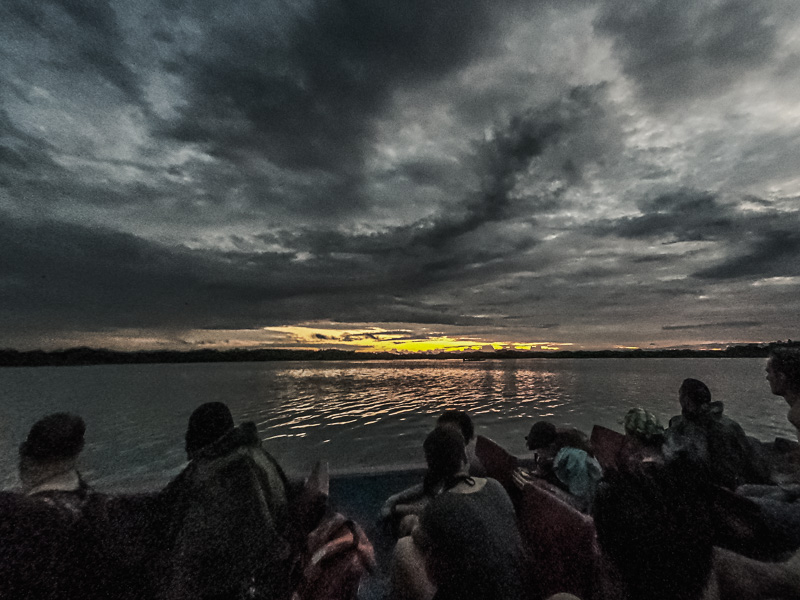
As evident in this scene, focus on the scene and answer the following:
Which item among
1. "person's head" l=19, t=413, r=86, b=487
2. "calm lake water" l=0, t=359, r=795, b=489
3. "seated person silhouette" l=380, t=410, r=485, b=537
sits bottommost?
"calm lake water" l=0, t=359, r=795, b=489

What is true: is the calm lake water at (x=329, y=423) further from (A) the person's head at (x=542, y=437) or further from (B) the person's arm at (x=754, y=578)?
(B) the person's arm at (x=754, y=578)

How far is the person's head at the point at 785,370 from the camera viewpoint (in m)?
3.25

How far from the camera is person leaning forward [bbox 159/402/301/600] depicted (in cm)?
226

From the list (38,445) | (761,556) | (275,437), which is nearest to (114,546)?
(38,445)

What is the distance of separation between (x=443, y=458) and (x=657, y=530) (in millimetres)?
1402

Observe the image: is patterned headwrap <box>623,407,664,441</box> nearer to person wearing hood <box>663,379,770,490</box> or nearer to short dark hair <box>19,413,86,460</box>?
person wearing hood <box>663,379,770,490</box>

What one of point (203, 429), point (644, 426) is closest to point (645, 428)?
point (644, 426)

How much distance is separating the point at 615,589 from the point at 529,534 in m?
Result: 0.60

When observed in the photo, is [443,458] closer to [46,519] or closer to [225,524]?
[225,524]

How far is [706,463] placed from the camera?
4.11 meters

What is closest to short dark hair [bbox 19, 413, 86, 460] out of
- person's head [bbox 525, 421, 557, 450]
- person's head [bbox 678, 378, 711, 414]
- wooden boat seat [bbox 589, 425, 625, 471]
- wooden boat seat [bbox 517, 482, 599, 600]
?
wooden boat seat [bbox 517, 482, 599, 600]

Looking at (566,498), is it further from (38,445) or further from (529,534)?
(38,445)

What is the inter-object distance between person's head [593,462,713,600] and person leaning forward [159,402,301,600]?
228 cm

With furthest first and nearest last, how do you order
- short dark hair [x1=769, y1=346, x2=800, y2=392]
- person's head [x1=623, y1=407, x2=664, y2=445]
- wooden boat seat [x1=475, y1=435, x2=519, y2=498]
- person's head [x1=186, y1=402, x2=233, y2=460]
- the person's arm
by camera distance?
wooden boat seat [x1=475, y1=435, x2=519, y2=498]
person's head [x1=623, y1=407, x2=664, y2=445]
short dark hair [x1=769, y1=346, x2=800, y2=392]
person's head [x1=186, y1=402, x2=233, y2=460]
the person's arm
